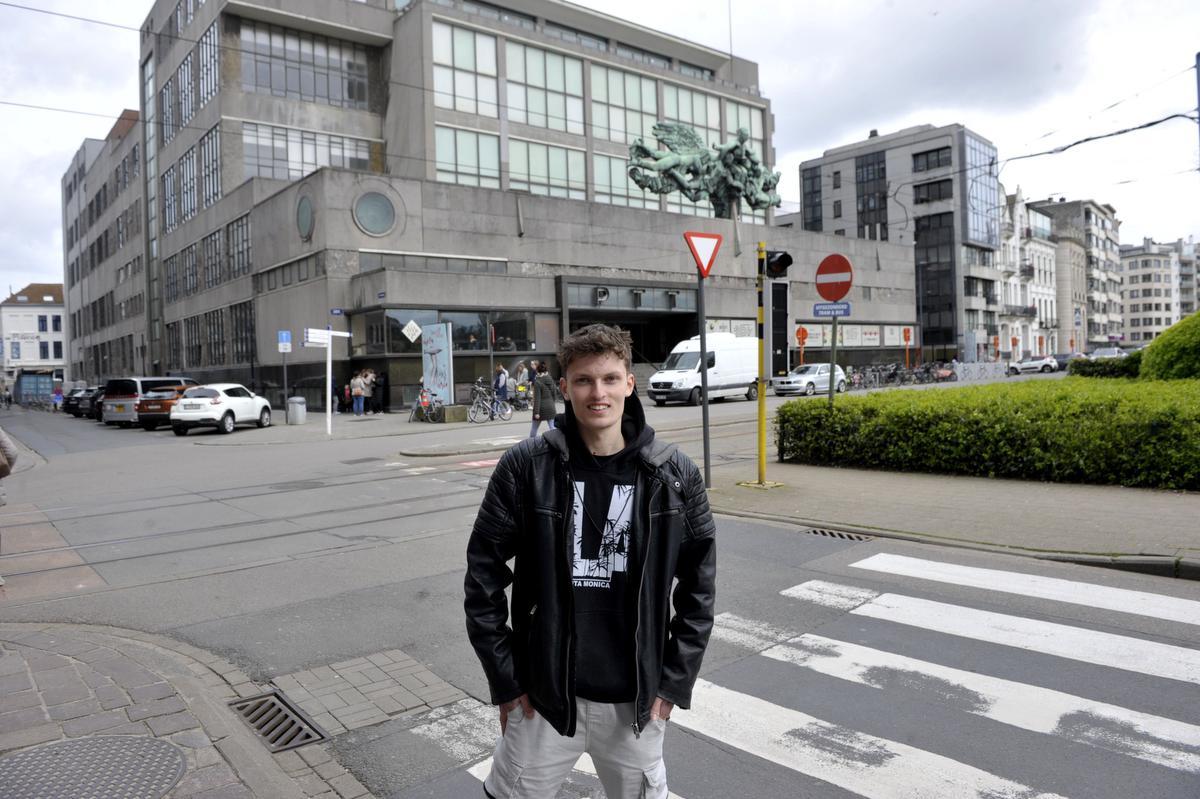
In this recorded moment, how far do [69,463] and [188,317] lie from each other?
38378 mm

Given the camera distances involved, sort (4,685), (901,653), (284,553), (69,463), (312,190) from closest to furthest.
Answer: (4,685) → (901,653) → (284,553) → (69,463) → (312,190)

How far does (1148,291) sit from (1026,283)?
6770 centimetres

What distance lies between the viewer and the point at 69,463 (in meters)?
17.6

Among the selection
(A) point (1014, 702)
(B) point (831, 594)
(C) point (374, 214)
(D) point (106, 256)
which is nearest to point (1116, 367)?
(B) point (831, 594)

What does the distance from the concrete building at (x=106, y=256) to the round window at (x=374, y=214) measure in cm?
3573

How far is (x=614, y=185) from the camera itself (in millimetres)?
51219

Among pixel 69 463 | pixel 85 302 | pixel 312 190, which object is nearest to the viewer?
pixel 69 463

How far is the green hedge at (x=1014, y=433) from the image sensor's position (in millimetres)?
9188

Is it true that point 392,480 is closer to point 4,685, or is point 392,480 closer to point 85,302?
point 4,685

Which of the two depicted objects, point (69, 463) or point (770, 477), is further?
point (69, 463)

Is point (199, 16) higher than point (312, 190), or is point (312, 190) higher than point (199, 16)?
point (199, 16)

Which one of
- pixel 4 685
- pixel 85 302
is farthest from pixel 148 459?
pixel 85 302

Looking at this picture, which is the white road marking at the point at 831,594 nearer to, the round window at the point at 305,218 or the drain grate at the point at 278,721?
the drain grate at the point at 278,721

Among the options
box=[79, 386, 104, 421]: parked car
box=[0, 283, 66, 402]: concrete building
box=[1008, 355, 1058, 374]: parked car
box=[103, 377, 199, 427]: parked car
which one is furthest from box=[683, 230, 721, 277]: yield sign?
box=[0, 283, 66, 402]: concrete building
